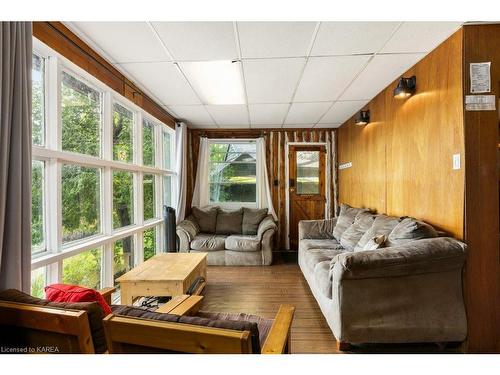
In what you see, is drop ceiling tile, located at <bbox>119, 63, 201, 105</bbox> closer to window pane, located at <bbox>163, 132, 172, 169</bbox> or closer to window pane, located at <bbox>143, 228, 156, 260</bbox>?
window pane, located at <bbox>163, 132, 172, 169</bbox>

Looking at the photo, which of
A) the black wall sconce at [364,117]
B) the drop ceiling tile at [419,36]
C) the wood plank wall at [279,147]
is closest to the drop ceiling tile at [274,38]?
the drop ceiling tile at [419,36]

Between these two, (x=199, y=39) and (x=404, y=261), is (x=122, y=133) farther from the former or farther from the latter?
(x=404, y=261)

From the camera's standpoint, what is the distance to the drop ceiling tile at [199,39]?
79.2 inches

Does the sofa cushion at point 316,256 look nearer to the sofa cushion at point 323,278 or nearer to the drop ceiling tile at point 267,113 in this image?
the sofa cushion at point 323,278

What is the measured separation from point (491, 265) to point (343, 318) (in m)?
1.21

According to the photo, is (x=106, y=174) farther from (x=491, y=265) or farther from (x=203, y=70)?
(x=491, y=265)

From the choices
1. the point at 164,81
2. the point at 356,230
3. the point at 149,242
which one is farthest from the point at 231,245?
the point at 164,81

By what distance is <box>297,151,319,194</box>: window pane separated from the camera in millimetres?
5516

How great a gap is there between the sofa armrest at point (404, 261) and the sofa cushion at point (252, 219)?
9.62ft

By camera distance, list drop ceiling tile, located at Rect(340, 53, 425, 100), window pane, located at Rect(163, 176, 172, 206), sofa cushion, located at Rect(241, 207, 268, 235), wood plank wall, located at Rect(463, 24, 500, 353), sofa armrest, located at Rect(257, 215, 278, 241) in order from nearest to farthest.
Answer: wood plank wall, located at Rect(463, 24, 500, 353) < drop ceiling tile, located at Rect(340, 53, 425, 100) < sofa armrest, located at Rect(257, 215, 278, 241) < window pane, located at Rect(163, 176, 172, 206) < sofa cushion, located at Rect(241, 207, 268, 235)

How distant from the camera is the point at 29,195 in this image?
5.03 ft

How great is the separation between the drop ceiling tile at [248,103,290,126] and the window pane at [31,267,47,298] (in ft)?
10.1

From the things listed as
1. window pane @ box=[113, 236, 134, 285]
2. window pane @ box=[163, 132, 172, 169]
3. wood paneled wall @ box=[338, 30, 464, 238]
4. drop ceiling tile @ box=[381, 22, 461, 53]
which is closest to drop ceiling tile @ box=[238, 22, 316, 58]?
drop ceiling tile @ box=[381, 22, 461, 53]
